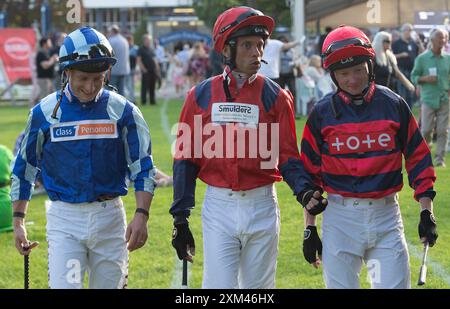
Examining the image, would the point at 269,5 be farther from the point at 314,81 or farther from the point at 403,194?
the point at 403,194

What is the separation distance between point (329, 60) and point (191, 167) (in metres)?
0.97

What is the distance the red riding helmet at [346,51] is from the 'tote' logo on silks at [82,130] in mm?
1248

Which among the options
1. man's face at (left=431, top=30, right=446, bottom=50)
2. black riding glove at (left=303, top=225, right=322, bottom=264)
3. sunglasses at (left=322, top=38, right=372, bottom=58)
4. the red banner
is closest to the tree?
the red banner

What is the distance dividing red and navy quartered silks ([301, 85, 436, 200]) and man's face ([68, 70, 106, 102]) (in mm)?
1206

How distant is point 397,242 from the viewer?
16.9 ft

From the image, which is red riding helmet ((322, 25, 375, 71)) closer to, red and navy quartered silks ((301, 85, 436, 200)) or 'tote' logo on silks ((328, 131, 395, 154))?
red and navy quartered silks ((301, 85, 436, 200))

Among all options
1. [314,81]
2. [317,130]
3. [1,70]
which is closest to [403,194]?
[317,130]

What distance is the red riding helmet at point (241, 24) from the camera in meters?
5.36

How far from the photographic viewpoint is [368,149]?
5.21 metres

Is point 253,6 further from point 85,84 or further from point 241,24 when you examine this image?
point 85,84

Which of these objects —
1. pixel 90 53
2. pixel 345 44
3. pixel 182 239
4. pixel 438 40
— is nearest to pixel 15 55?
pixel 438 40

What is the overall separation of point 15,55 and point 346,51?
2751cm

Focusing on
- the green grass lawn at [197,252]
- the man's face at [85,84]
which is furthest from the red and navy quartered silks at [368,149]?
the green grass lawn at [197,252]

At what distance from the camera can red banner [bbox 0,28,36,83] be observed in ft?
103
